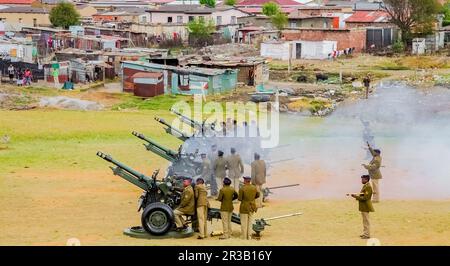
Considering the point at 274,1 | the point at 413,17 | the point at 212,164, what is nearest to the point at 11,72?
the point at 212,164

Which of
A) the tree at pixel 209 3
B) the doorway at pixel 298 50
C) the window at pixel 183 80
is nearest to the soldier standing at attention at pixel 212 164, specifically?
the window at pixel 183 80

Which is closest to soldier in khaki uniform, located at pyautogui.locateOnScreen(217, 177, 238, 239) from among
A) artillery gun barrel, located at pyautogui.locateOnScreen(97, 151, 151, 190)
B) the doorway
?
artillery gun barrel, located at pyautogui.locateOnScreen(97, 151, 151, 190)

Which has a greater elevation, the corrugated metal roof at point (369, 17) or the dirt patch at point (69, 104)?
the corrugated metal roof at point (369, 17)

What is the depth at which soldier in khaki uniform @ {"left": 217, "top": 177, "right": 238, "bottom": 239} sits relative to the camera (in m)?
17.7

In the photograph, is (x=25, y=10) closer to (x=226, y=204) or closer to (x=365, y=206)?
(x=226, y=204)

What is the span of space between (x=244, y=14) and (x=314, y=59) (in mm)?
23362

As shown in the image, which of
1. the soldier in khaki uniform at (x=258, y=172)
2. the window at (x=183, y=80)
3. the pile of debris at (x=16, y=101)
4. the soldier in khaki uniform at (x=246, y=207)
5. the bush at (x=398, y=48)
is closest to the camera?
the soldier in khaki uniform at (x=246, y=207)

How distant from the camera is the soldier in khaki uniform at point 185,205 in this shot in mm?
17766

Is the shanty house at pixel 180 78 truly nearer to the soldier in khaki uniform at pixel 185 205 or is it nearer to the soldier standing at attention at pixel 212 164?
the soldier standing at attention at pixel 212 164

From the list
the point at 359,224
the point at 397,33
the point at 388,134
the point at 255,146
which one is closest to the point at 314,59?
the point at 397,33

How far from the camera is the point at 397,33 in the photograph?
77.1 metres

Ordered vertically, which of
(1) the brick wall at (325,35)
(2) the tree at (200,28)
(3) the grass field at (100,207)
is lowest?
(3) the grass field at (100,207)

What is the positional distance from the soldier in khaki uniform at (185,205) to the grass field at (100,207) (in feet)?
1.42

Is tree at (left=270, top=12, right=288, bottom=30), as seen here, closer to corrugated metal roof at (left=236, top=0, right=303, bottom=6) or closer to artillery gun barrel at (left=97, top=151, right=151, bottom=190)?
corrugated metal roof at (left=236, top=0, right=303, bottom=6)
